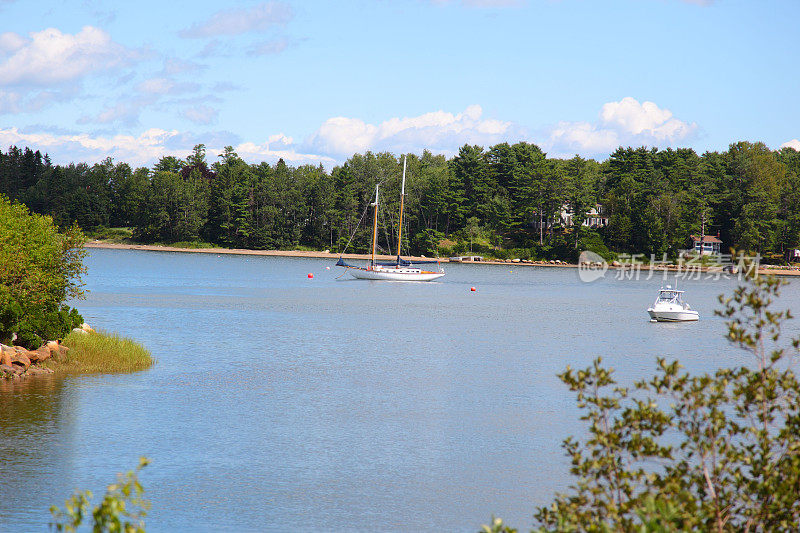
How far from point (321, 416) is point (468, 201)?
454 ft

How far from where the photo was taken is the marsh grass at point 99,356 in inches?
1378

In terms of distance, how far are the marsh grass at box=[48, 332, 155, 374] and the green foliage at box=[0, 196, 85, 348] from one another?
112 centimetres

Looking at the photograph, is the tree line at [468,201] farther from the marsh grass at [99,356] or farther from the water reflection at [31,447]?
the water reflection at [31,447]

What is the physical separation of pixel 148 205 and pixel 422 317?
116825 millimetres

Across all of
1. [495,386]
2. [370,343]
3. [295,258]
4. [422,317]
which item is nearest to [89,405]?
[495,386]

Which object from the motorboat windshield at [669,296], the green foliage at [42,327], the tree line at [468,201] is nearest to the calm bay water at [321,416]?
the green foliage at [42,327]

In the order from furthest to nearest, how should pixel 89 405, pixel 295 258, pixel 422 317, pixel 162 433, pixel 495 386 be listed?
pixel 295 258
pixel 422 317
pixel 495 386
pixel 89 405
pixel 162 433

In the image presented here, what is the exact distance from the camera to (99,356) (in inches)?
1437

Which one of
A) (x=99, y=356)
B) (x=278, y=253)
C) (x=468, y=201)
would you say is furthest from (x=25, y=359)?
(x=468, y=201)

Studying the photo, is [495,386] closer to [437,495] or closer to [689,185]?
[437,495]

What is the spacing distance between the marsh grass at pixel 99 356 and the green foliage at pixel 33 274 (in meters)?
1.12

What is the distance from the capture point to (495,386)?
37031 mm

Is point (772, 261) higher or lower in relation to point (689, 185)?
lower

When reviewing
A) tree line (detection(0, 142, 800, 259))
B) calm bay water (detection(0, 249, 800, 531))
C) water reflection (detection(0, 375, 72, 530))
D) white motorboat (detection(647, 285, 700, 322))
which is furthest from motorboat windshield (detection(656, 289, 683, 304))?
tree line (detection(0, 142, 800, 259))
